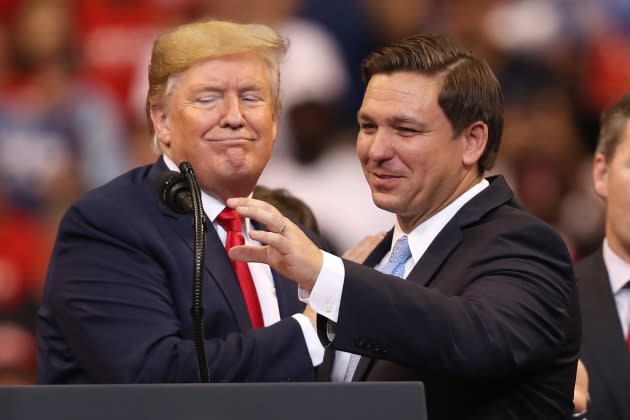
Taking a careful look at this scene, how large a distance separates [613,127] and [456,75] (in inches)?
38.6

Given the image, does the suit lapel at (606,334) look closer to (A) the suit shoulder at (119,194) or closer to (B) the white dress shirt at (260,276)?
(B) the white dress shirt at (260,276)

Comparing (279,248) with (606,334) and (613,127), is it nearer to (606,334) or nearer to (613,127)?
(606,334)

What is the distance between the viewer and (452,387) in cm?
200

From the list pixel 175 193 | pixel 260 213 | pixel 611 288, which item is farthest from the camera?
pixel 611 288

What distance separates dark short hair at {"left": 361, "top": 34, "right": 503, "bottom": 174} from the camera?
2230 millimetres

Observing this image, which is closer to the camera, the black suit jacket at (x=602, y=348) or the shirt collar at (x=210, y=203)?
the shirt collar at (x=210, y=203)

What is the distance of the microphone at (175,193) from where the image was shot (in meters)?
1.96

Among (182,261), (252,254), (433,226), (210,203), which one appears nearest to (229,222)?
(210,203)

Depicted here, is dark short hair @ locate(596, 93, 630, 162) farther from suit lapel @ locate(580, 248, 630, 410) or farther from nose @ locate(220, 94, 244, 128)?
nose @ locate(220, 94, 244, 128)

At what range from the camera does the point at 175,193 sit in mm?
1967

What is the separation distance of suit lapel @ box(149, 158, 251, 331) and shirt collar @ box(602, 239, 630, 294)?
101cm

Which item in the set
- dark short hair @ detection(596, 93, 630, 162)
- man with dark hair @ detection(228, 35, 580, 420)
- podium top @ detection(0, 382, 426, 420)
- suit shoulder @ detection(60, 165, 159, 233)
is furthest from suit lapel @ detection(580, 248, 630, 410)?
podium top @ detection(0, 382, 426, 420)

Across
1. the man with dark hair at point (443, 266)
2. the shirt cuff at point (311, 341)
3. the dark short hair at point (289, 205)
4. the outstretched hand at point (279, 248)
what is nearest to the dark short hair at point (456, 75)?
the man with dark hair at point (443, 266)

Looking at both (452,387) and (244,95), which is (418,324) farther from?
(244,95)
